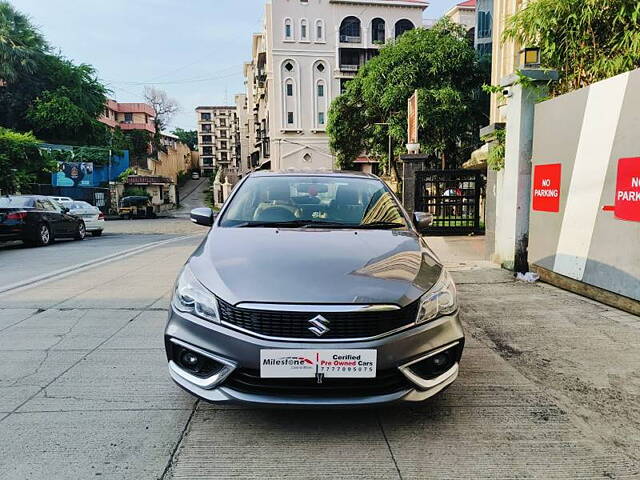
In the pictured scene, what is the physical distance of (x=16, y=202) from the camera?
44.4ft

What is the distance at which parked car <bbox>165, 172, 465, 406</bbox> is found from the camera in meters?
2.48

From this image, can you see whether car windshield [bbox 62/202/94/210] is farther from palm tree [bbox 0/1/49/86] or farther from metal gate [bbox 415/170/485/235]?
palm tree [bbox 0/1/49/86]

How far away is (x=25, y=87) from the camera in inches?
1489

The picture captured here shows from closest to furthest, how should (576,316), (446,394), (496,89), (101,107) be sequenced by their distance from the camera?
(446,394) < (576,316) < (496,89) < (101,107)

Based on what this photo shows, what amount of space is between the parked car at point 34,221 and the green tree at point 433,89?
44.1 ft

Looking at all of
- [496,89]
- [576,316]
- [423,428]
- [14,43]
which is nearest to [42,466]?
[423,428]

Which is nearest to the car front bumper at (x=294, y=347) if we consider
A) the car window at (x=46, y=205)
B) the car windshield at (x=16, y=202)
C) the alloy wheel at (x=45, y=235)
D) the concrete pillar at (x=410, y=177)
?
the concrete pillar at (x=410, y=177)

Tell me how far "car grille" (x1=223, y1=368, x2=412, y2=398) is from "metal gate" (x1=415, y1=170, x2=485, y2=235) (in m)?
11.3

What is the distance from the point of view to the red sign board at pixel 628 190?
187 inches

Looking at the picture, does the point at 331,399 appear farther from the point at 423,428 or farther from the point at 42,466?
the point at 42,466

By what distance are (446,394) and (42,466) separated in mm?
2320

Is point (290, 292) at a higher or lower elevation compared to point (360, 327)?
higher

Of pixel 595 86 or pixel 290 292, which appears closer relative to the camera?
pixel 290 292

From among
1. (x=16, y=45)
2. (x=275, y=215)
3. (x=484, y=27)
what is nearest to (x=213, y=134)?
(x=16, y=45)
